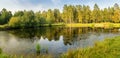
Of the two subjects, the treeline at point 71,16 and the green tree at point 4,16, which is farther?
the green tree at point 4,16

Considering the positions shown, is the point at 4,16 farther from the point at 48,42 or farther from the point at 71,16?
the point at 48,42

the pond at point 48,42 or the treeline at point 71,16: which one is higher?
the treeline at point 71,16

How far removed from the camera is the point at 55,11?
163 meters

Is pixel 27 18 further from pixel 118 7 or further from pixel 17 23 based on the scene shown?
pixel 118 7

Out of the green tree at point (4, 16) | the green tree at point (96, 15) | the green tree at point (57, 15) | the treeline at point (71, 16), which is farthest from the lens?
the green tree at point (57, 15)

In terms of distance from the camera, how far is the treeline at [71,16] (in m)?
107

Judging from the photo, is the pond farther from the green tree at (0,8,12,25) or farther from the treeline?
the green tree at (0,8,12,25)

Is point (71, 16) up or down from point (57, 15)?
down

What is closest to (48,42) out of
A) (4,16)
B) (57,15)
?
(4,16)

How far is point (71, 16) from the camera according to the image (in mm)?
134750

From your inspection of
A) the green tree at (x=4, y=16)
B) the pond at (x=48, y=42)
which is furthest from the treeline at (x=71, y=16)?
the pond at (x=48, y=42)

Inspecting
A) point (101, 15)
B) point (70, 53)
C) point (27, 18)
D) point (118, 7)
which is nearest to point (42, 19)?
point (27, 18)

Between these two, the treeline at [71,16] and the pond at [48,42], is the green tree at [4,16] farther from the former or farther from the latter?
the pond at [48,42]

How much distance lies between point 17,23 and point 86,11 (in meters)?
50.2
